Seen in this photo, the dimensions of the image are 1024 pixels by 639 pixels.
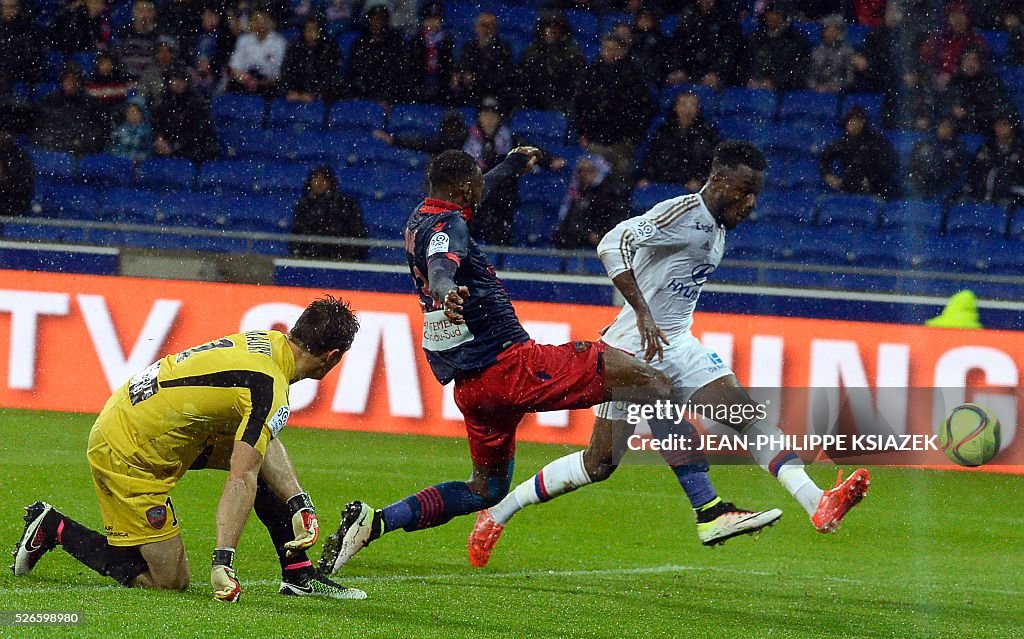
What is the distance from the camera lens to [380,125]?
1548cm

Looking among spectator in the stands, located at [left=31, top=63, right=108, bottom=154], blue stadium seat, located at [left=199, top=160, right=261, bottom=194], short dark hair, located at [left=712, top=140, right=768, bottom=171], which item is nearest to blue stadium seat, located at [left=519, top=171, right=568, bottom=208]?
blue stadium seat, located at [left=199, top=160, right=261, bottom=194]

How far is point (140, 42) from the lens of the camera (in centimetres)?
1559

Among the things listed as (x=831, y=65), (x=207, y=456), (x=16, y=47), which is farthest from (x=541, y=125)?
(x=207, y=456)

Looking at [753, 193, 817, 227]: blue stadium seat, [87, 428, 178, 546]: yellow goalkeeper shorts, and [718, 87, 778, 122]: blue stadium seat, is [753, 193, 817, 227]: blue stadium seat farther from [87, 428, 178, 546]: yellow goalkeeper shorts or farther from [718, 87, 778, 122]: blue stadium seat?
[87, 428, 178, 546]: yellow goalkeeper shorts

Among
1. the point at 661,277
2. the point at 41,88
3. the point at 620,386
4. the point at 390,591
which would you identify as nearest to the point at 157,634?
the point at 390,591

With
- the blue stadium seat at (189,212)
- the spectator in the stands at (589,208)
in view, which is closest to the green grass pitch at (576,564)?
the spectator in the stands at (589,208)

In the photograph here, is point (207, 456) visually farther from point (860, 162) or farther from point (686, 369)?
point (860, 162)

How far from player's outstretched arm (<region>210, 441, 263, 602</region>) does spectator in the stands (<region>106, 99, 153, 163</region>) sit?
33.4 feet

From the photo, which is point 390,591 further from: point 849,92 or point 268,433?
point 849,92

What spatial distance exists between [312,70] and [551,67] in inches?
99.7

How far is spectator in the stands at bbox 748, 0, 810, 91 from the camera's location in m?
14.5

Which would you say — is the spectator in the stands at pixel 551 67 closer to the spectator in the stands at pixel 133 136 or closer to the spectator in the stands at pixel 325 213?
the spectator in the stands at pixel 325 213

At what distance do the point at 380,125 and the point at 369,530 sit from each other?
30.6ft

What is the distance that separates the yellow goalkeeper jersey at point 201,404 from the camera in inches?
224
